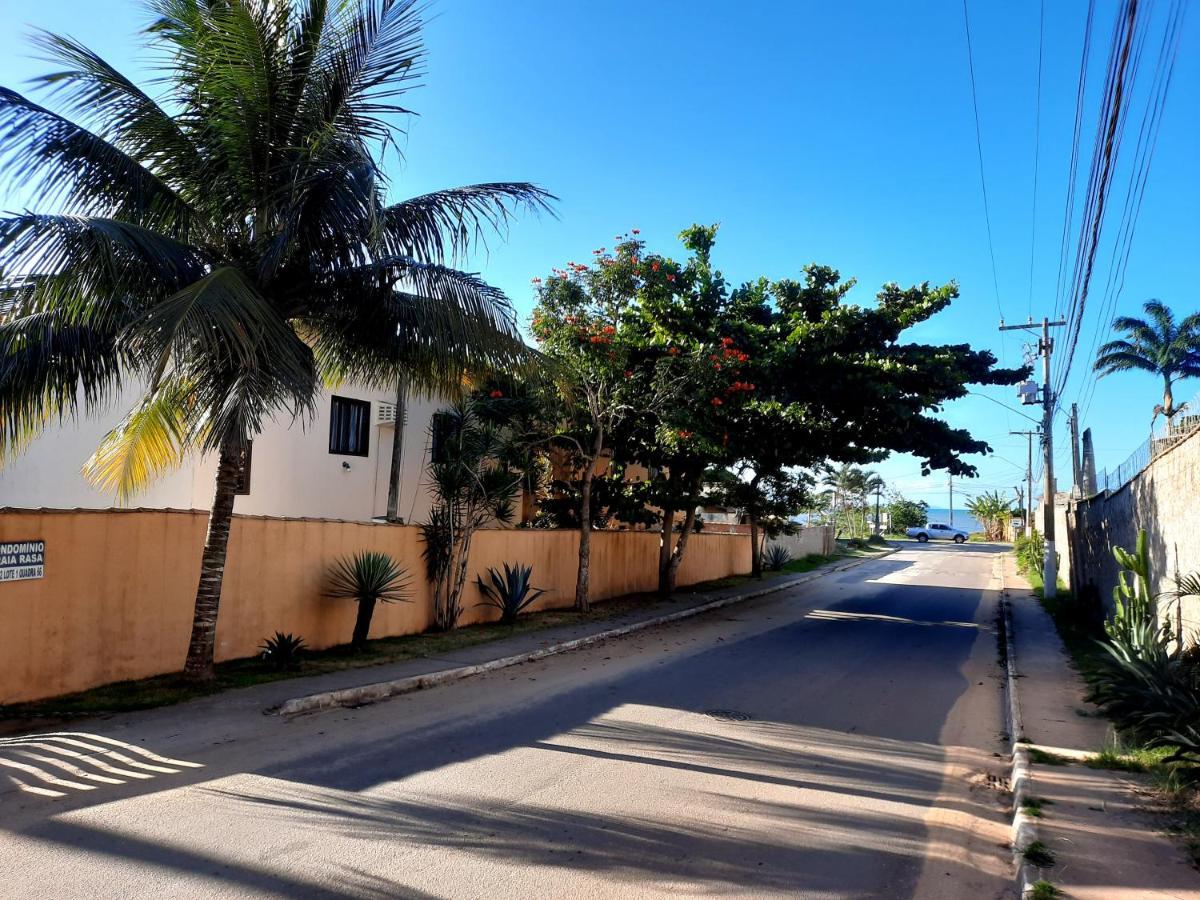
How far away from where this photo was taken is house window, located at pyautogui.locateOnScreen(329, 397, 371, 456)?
734 inches

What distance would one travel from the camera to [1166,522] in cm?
1046

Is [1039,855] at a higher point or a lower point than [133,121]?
lower

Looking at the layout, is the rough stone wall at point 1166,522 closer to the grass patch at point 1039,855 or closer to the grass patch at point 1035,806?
the grass patch at point 1035,806

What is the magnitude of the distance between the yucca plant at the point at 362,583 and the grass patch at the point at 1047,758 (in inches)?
332

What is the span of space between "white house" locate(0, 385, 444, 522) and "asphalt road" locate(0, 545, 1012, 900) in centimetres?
663

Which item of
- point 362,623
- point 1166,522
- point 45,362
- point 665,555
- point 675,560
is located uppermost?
point 45,362

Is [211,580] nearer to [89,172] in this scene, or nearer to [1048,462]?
[89,172]

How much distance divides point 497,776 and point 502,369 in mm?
5052

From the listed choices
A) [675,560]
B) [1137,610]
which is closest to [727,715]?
[1137,610]

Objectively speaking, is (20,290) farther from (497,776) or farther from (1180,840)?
(1180,840)

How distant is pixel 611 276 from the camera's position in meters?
20.1

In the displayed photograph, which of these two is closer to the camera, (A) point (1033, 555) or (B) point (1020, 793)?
(B) point (1020, 793)

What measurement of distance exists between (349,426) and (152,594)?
9940 millimetres

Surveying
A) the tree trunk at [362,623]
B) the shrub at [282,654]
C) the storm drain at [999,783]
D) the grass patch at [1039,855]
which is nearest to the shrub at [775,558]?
the tree trunk at [362,623]
